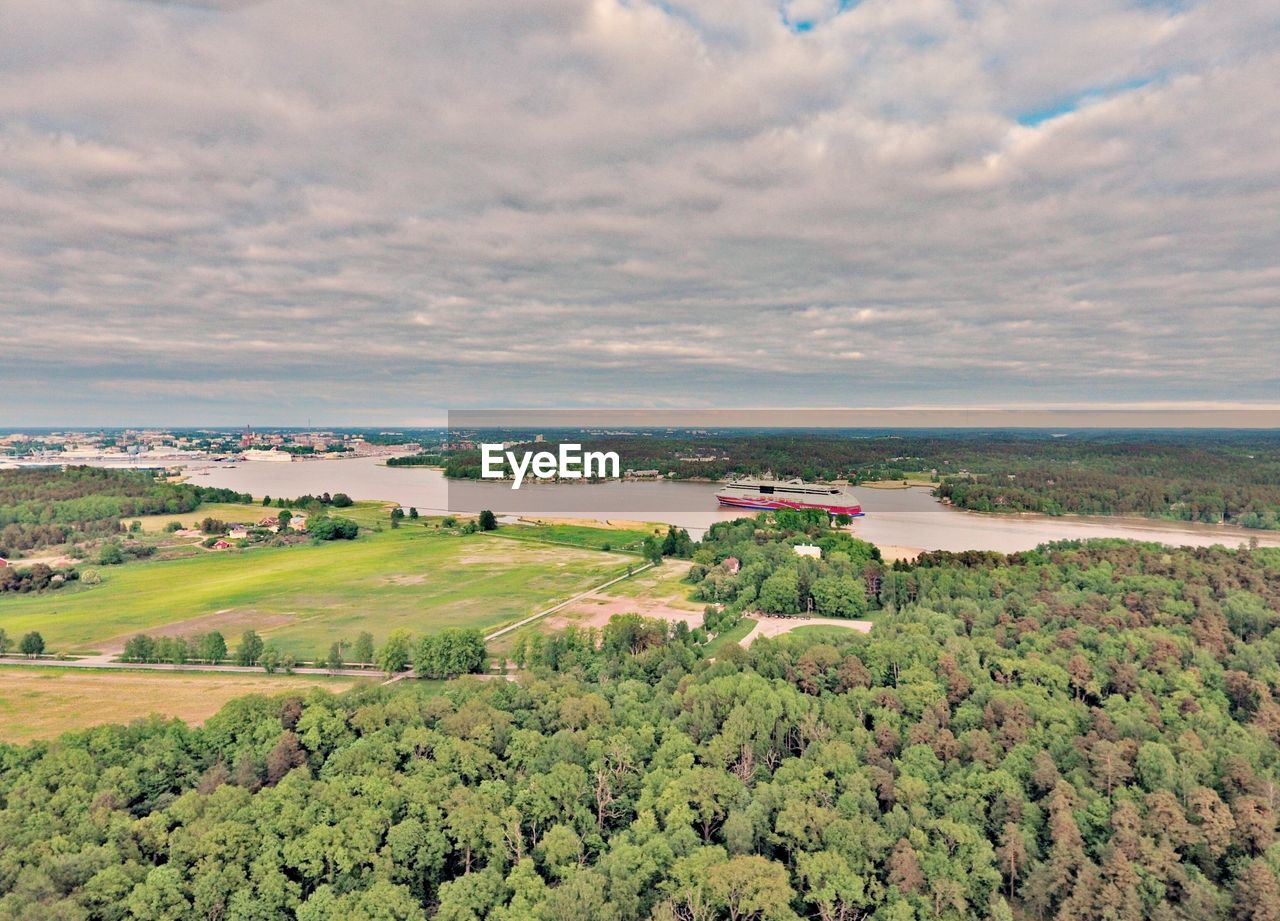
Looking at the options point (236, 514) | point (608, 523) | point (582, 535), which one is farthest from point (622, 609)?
point (236, 514)

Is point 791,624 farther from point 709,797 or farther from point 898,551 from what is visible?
point 898,551

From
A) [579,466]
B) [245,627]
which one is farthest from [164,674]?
[579,466]

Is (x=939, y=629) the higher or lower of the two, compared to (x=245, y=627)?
higher

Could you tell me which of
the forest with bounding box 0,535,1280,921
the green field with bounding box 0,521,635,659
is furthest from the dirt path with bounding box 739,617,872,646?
the green field with bounding box 0,521,635,659

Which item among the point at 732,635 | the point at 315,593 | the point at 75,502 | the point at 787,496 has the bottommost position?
the point at 315,593

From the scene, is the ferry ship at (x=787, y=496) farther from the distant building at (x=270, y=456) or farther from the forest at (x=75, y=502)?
the distant building at (x=270, y=456)

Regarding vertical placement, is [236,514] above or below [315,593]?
above

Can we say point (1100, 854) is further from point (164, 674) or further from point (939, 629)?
point (164, 674)
